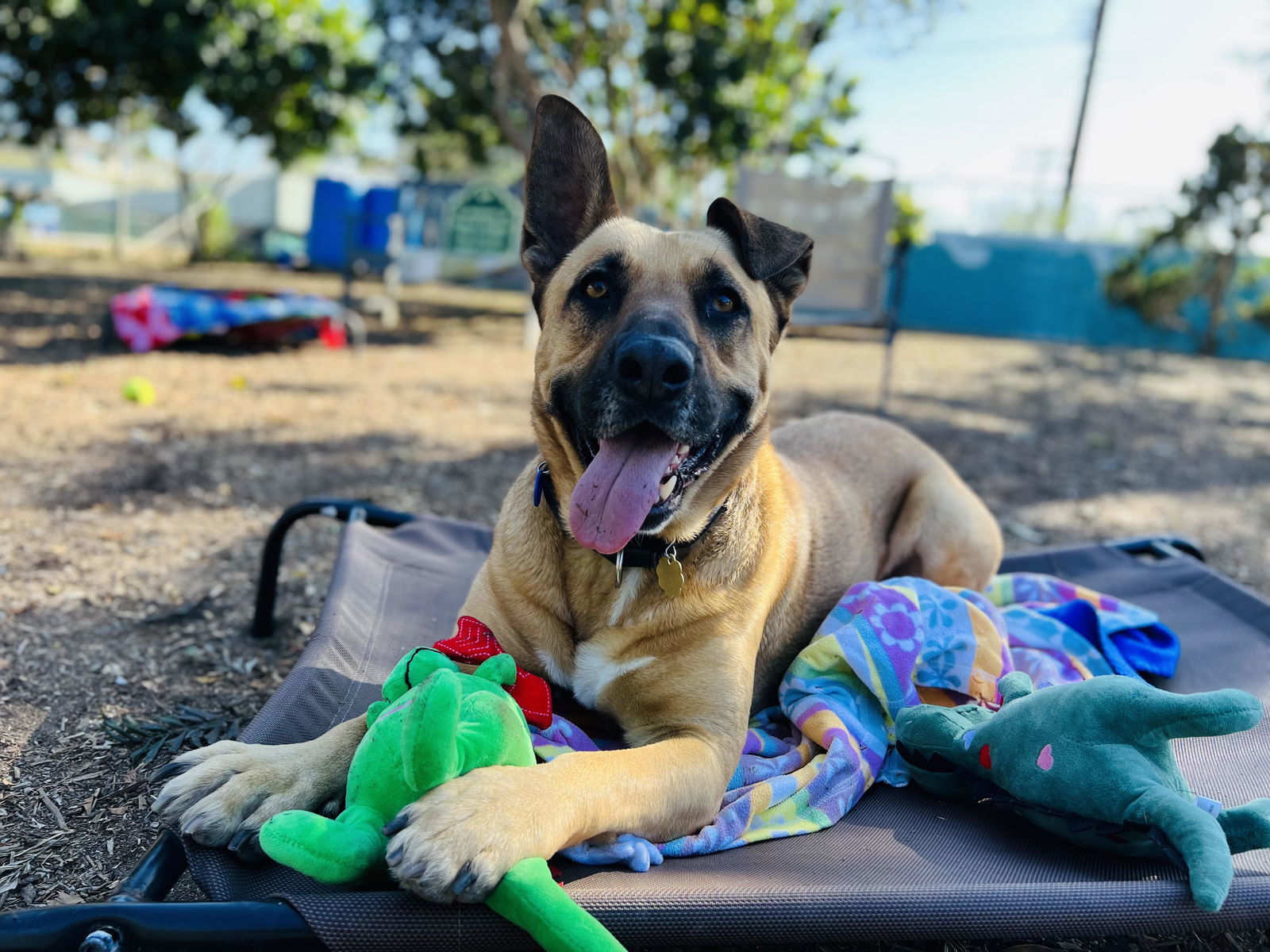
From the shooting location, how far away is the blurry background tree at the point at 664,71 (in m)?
13.5

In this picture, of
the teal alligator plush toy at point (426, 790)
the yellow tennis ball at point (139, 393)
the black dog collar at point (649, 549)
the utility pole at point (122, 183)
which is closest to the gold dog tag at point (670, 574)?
the black dog collar at point (649, 549)

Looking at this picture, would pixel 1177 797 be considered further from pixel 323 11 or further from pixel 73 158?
pixel 73 158

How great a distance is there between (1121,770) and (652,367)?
146cm

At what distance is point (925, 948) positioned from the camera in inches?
Result: 94.0

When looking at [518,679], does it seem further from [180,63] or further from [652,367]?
[180,63]

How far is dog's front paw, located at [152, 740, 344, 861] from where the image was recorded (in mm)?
2004

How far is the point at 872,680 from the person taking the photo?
2801 millimetres

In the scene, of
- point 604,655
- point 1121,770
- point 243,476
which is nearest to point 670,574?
point 604,655

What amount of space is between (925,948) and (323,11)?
806 inches

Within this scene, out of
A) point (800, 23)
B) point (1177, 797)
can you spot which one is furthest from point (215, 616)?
point (800, 23)

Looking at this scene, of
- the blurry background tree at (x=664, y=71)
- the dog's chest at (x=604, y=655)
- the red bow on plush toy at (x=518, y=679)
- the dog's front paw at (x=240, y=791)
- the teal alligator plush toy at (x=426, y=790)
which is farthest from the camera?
the blurry background tree at (x=664, y=71)

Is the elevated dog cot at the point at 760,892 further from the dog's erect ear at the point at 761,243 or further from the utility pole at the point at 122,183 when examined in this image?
the utility pole at the point at 122,183

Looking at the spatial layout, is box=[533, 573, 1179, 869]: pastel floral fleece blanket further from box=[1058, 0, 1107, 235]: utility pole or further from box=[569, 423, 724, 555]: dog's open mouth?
box=[1058, 0, 1107, 235]: utility pole

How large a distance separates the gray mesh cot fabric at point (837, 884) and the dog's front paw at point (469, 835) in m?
0.08
